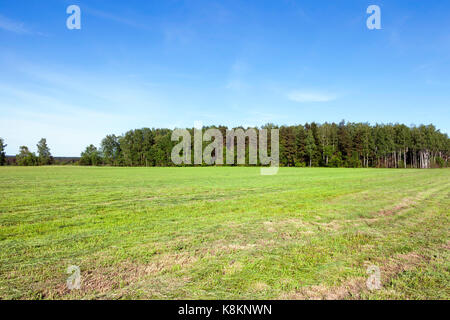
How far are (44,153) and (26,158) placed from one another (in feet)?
26.3

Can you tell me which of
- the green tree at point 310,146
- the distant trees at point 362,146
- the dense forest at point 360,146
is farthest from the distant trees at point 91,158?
the green tree at point 310,146

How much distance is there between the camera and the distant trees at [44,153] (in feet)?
337

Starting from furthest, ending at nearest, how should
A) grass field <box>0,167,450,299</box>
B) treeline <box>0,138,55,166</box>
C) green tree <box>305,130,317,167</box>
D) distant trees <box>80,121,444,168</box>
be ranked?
treeline <box>0,138,55,166</box> < green tree <box>305,130,317,167</box> < distant trees <box>80,121,444,168</box> < grass field <box>0,167,450,299</box>

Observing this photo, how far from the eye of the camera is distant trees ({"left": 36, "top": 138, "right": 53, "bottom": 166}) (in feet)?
337

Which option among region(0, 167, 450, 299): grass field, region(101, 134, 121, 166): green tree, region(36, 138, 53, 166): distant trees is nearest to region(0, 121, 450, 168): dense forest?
region(101, 134, 121, 166): green tree

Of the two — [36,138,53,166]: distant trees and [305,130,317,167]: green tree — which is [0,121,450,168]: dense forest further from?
[36,138,53,166]: distant trees

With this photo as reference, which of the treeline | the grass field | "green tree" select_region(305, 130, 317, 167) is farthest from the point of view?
the treeline

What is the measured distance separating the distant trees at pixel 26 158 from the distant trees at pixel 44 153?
7.51 feet

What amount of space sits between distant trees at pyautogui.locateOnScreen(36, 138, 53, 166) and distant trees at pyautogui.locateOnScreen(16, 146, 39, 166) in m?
2.29

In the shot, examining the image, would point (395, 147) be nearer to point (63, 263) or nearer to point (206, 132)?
point (206, 132)

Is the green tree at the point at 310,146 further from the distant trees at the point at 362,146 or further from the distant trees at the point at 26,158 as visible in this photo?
the distant trees at the point at 26,158

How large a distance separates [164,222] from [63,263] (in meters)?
3.18

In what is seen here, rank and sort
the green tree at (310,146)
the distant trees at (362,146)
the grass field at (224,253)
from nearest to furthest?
the grass field at (224,253)
the distant trees at (362,146)
the green tree at (310,146)

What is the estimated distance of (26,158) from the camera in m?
96.9
